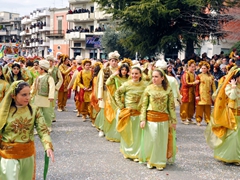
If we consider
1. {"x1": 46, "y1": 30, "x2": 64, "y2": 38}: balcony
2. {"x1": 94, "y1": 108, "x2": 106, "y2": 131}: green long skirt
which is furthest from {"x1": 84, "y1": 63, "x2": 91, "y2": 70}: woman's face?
{"x1": 46, "y1": 30, "x2": 64, "y2": 38}: balcony

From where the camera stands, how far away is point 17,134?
3.68 metres

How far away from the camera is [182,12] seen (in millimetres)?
21375

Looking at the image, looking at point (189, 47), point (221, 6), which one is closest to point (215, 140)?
point (221, 6)

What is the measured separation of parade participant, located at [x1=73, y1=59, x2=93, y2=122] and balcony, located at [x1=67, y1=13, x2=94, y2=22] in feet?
115

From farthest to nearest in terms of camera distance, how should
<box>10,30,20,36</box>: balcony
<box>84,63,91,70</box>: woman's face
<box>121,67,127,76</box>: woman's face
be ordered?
<box>10,30,20,36</box>: balcony → <box>84,63,91,70</box>: woman's face → <box>121,67,127,76</box>: woman's face

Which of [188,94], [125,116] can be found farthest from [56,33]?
[125,116]

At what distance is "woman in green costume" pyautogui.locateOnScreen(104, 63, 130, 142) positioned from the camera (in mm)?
7160

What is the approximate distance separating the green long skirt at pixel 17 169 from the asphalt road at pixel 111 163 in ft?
4.74

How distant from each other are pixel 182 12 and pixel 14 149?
62.7ft

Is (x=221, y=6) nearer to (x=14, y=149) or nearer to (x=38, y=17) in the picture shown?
(x=14, y=149)

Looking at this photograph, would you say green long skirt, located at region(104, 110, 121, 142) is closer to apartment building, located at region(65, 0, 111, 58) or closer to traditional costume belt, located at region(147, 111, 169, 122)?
traditional costume belt, located at region(147, 111, 169, 122)

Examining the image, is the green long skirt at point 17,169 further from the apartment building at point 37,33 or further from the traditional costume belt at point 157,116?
the apartment building at point 37,33

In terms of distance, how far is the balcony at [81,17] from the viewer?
146ft

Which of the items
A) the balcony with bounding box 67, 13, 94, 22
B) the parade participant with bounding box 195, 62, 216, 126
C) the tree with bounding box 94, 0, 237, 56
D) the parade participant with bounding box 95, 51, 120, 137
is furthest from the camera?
the balcony with bounding box 67, 13, 94, 22
